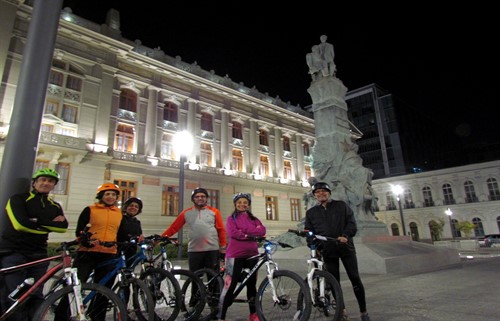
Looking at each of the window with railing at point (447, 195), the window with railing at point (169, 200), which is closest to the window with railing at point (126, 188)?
the window with railing at point (169, 200)

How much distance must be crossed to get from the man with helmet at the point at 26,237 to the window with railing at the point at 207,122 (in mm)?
26229

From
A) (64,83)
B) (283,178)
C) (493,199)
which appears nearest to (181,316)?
(64,83)

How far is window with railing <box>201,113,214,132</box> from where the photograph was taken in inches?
1173

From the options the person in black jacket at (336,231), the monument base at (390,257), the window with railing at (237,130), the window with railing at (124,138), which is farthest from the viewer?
the window with railing at (237,130)

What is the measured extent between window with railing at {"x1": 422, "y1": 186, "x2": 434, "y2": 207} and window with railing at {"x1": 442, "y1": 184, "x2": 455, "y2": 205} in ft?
5.58

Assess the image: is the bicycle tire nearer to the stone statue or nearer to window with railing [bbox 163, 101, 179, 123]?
the stone statue

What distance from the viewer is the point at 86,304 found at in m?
3.42

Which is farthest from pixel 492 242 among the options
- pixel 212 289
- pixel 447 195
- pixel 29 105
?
pixel 29 105

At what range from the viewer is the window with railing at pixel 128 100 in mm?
24938

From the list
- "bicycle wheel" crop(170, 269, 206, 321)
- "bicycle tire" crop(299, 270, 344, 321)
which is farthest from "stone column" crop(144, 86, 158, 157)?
"bicycle tire" crop(299, 270, 344, 321)

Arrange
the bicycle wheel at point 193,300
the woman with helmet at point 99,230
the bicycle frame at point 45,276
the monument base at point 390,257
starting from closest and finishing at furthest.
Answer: the bicycle frame at point 45,276
the woman with helmet at point 99,230
the bicycle wheel at point 193,300
the monument base at point 390,257

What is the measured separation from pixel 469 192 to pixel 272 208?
90.2 ft

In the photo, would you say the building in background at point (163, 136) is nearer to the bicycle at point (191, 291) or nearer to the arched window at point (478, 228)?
the arched window at point (478, 228)

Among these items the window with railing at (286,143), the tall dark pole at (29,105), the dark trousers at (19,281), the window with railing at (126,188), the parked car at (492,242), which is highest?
the window with railing at (286,143)
